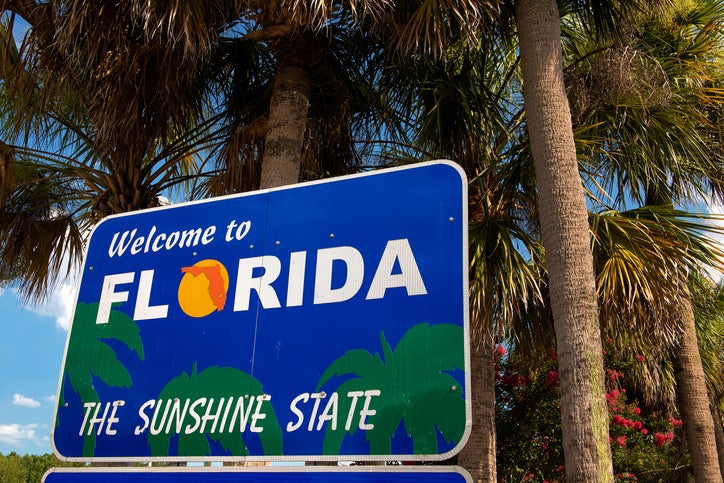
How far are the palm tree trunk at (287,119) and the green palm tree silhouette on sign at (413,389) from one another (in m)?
4.21

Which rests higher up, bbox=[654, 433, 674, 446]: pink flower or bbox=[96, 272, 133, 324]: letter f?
bbox=[654, 433, 674, 446]: pink flower

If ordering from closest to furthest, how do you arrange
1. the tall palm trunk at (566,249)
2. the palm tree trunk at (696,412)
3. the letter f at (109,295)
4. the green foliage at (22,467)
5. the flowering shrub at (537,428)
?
the letter f at (109,295)
the tall palm trunk at (566,249)
the palm tree trunk at (696,412)
the flowering shrub at (537,428)
the green foliage at (22,467)

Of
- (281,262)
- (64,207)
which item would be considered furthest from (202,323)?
(64,207)

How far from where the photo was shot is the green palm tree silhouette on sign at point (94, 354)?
172 cm

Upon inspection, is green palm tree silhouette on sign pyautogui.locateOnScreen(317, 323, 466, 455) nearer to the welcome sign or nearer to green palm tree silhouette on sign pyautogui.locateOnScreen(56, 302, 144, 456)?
the welcome sign

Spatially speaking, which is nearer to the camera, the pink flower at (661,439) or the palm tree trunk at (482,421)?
the palm tree trunk at (482,421)

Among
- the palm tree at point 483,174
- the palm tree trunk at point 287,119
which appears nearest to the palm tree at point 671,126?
the palm tree at point 483,174

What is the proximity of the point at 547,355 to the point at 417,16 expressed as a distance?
412cm

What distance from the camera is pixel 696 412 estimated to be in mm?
8320

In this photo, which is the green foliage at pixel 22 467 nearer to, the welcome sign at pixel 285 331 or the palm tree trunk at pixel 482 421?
the palm tree trunk at pixel 482 421

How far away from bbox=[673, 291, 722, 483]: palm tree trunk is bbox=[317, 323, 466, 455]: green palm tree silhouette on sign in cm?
787

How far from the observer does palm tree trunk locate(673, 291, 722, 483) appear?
27.3 ft

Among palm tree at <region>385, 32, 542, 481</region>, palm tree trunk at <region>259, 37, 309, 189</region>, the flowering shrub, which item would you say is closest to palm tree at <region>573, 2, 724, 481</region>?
palm tree at <region>385, 32, 542, 481</region>

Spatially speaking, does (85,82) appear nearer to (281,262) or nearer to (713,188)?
(281,262)
